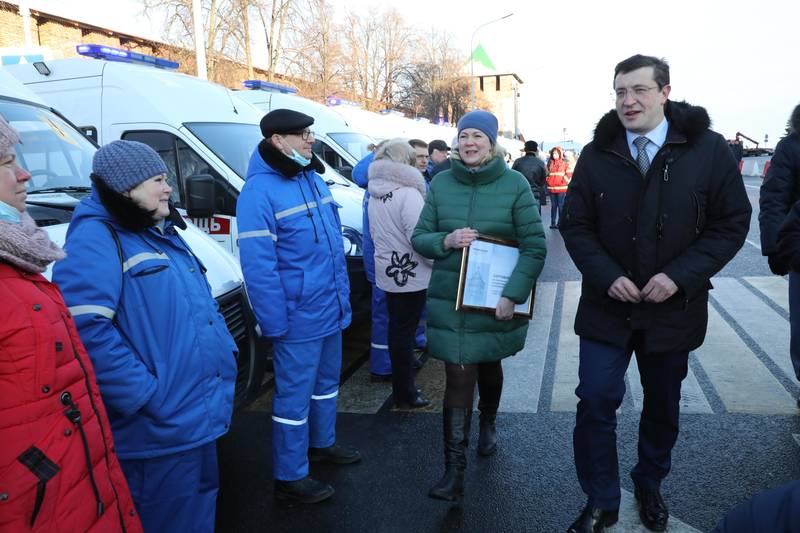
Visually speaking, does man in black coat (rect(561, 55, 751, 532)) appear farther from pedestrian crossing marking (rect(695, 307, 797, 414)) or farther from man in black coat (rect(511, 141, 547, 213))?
man in black coat (rect(511, 141, 547, 213))

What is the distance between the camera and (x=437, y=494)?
3174 mm

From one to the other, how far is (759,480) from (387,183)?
2.84m

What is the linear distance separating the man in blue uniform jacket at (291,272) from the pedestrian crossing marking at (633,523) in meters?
1.46

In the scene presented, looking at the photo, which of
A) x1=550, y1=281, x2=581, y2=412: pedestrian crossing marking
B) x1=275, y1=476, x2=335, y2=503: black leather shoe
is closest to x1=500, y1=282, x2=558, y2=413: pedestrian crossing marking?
x1=550, y1=281, x2=581, y2=412: pedestrian crossing marking

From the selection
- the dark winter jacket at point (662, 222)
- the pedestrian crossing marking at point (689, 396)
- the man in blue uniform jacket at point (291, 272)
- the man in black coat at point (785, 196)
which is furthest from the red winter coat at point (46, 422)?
the man in black coat at point (785, 196)

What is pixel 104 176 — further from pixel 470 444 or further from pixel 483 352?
pixel 470 444

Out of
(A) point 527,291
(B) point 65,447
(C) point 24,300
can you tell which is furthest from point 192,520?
(A) point 527,291

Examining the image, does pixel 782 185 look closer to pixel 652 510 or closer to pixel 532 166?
pixel 652 510

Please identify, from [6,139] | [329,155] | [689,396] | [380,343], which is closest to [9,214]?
[6,139]

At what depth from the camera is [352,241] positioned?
5492mm

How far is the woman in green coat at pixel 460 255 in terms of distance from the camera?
322 cm

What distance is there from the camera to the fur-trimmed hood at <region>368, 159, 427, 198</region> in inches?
174

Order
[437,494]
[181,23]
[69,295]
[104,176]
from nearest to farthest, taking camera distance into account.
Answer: [69,295] < [104,176] < [437,494] < [181,23]

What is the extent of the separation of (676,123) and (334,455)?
99.6 inches
